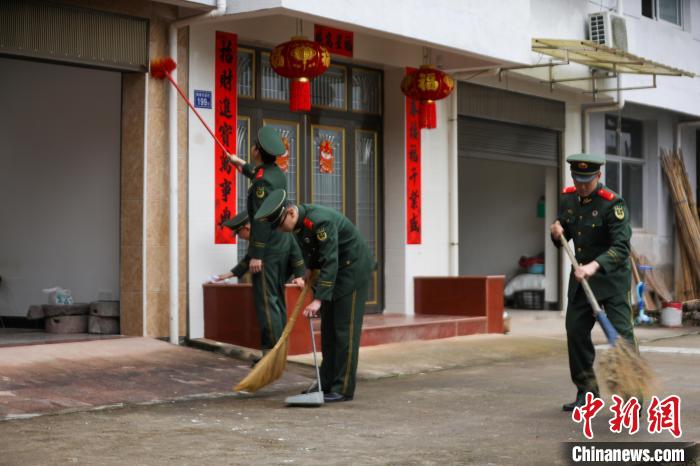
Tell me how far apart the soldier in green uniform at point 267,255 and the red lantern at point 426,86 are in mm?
3436

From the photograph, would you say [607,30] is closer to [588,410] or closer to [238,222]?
[238,222]

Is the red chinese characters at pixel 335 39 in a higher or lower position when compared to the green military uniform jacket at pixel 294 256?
higher

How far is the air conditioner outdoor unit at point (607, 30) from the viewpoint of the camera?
640 inches

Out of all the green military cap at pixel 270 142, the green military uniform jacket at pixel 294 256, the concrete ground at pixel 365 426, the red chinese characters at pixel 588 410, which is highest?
the green military cap at pixel 270 142

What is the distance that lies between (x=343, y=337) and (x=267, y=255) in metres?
1.76

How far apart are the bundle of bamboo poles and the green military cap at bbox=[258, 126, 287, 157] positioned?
1103 cm

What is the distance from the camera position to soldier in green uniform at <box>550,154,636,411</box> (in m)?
7.79

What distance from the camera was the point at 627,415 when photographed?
23.3 feet

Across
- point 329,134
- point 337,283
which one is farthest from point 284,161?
point 337,283

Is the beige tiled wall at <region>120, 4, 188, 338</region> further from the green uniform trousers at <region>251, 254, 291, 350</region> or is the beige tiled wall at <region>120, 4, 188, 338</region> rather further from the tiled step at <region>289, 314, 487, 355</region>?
the tiled step at <region>289, 314, 487, 355</region>

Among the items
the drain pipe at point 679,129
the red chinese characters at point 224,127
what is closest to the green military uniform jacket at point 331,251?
the red chinese characters at point 224,127

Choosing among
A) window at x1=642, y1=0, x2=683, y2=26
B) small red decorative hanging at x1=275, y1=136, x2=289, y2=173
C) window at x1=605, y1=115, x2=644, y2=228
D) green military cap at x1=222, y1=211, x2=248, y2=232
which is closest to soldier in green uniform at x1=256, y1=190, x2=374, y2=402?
green military cap at x1=222, y1=211, x2=248, y2=232

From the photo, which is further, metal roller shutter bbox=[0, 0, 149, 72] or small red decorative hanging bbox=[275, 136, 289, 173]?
small red decorative hanging bbox=[275, 136, 289, 173]

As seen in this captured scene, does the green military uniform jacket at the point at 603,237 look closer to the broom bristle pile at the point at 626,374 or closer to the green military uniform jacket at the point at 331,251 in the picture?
the broom bristle pile at the point at 626,374
